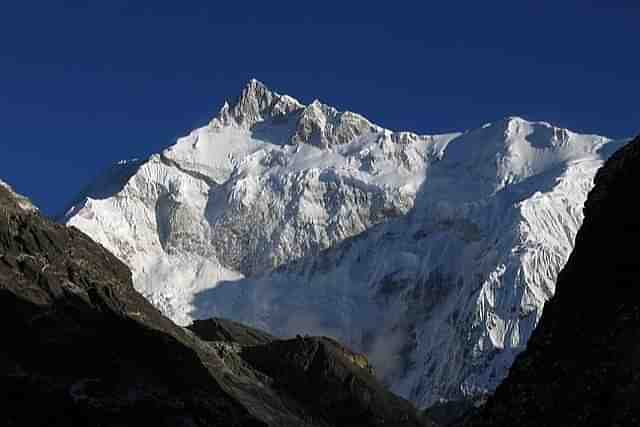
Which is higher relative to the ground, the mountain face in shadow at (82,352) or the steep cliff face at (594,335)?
the mountain face in shadow at (82,352)

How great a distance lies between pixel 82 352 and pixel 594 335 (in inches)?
3654

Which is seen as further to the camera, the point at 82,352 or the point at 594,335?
the point at 82,352

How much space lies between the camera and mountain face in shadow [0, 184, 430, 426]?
137625 mm

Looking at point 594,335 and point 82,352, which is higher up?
point 82,352

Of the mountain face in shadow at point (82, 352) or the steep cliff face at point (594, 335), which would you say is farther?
the mountain face in shadow at point (82, 352)

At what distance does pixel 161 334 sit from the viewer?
574ft

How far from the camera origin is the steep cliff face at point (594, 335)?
201ft

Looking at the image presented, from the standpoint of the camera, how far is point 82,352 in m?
150

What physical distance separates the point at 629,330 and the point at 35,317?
330 ft

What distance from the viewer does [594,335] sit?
65.9m

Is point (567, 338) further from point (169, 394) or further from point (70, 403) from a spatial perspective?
point (169, 394)

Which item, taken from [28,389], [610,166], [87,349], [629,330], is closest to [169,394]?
[87,349]

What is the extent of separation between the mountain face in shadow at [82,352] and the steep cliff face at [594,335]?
6923 cm

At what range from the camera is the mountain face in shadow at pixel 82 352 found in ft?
452
